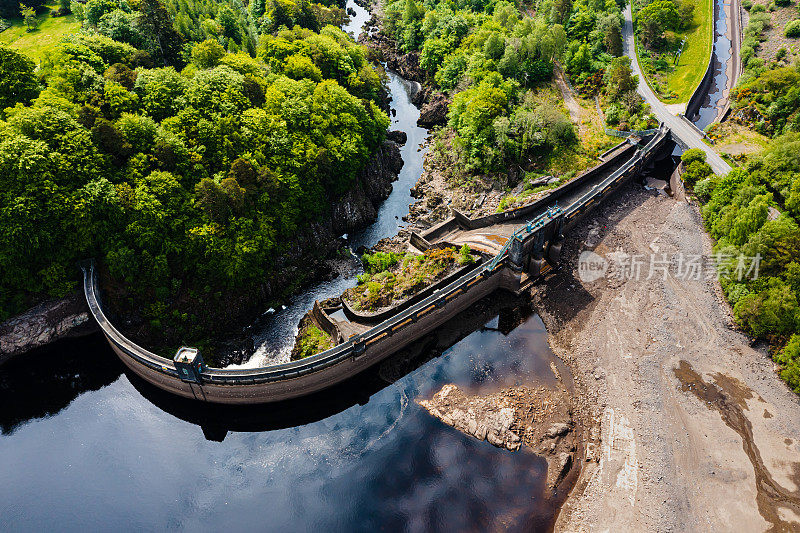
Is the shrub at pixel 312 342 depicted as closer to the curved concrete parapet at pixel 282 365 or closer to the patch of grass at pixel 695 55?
the curved concrete parapet at pixel 282 365

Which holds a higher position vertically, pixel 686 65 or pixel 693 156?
pixel 686 65

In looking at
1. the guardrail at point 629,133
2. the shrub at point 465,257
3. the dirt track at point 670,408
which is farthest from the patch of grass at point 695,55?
the shrub at point 465,257

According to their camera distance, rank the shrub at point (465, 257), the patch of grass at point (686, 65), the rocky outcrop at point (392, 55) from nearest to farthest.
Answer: the shrub at point (465, 257)
the patch of grass at point (686, 65)
the rocky outcrop at point (392, 55)

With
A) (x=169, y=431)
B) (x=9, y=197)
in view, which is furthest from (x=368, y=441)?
(x=9, y=197)

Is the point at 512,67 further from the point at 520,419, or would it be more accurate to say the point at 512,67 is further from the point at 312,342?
the point at 520,419

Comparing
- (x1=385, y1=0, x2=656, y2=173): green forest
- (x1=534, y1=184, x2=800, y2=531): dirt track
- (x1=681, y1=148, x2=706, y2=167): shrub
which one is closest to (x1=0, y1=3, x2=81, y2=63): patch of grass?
(x1=385, y1=0, x2=656, y2=173): green forest

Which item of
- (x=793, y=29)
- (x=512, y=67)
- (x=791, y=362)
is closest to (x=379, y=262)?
(x=791, y=362)
